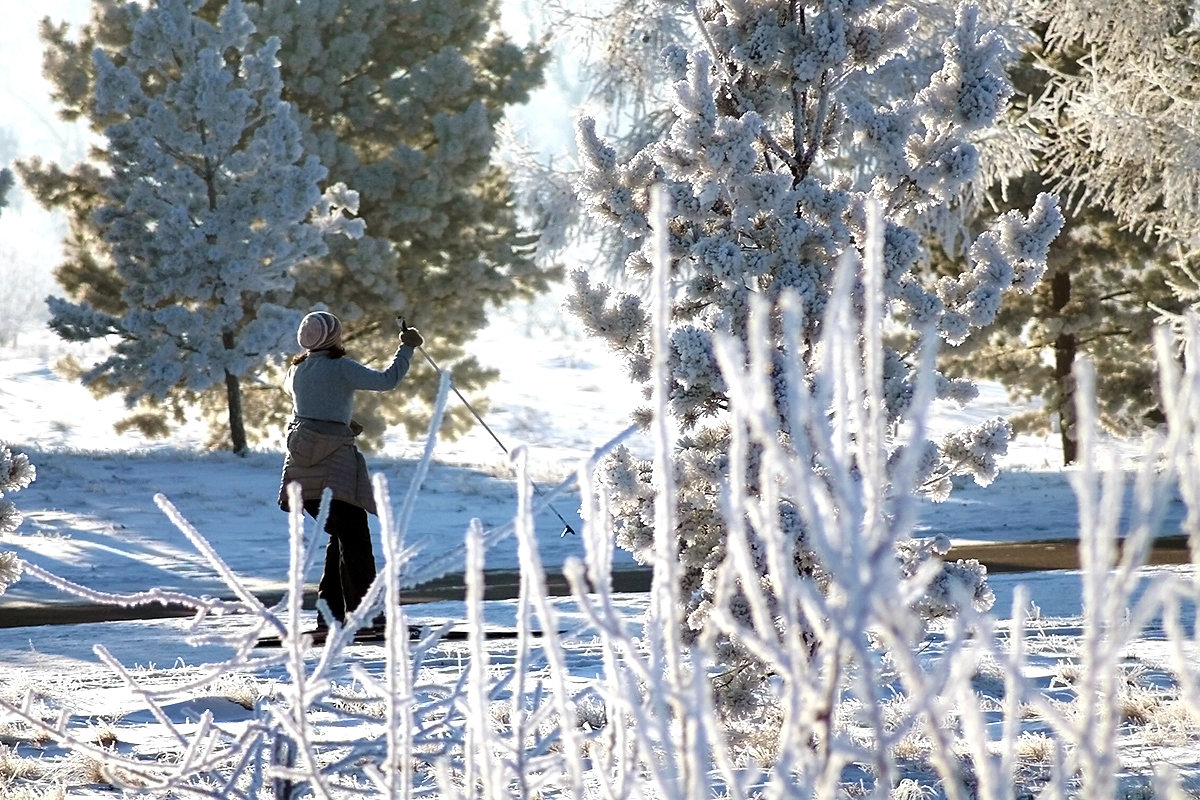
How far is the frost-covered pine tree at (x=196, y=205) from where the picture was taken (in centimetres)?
1981

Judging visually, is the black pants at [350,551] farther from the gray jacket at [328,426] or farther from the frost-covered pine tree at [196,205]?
the frost-covered pine tree at [196,205]

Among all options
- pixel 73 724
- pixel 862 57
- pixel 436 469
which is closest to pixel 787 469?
pixel 862 57

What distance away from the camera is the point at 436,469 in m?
21.0

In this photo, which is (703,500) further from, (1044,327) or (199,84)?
(1044,327)

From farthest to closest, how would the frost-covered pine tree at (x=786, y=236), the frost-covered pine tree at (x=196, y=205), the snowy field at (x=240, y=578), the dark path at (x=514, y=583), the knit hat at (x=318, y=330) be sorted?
the frost-covered pine tree at (x=196, y=205) → the dark path at (x=514, y=583) → the knit hat at (x=318, y=330) → the frost-covered pine tree at (x=786, y=236) → the snowy field at (x=240, y=578)

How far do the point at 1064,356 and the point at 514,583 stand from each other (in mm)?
12718

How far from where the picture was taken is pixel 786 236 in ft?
17.8

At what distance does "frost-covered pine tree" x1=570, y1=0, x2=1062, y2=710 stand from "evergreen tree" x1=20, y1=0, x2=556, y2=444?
57.3 feet

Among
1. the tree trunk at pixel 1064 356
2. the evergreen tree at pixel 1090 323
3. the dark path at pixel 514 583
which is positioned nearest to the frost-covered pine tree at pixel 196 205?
the dark path at pixel 514 583

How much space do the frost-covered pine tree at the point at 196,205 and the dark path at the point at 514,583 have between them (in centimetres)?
881

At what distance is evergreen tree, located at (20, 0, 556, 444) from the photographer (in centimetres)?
2262

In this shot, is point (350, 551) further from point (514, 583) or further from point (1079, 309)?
point (1079, 309)

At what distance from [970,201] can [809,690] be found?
728 inches

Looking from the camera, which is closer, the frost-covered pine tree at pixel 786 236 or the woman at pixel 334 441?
the frost-covered pine tree at pixel 786 236
